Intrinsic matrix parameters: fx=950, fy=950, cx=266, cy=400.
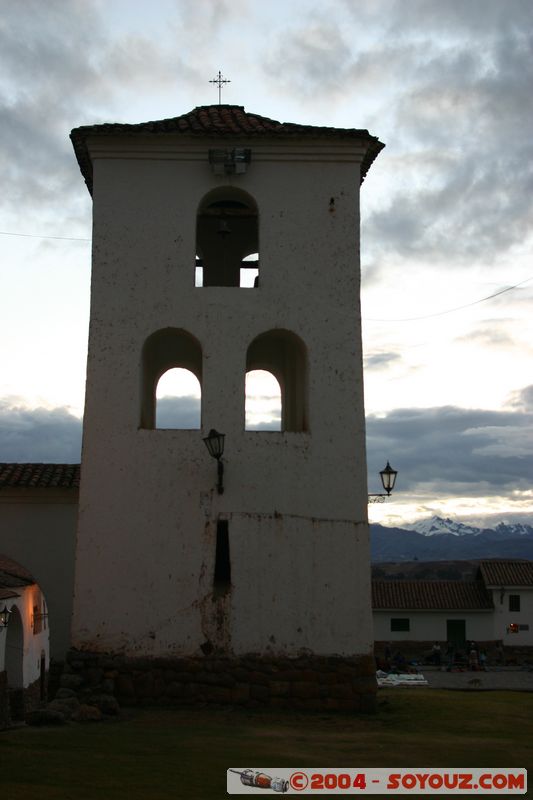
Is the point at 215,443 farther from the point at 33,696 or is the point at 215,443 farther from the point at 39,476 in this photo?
the point at 33,696

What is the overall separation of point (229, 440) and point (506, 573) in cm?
3990

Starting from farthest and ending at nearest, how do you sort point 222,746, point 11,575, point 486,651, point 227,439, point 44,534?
1. point 486,651
2. point 11,575
3. point 44,534
4. point 227,439
5. point 222,746

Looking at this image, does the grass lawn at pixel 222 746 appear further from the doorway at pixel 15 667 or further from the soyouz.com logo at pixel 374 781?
the doorway at pixel 15 667

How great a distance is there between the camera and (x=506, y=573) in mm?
50156

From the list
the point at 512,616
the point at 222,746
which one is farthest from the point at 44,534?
the point at 512,616

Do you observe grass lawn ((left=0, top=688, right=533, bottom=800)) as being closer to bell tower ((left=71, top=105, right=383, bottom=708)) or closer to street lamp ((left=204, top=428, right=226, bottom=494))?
bell tower ((left=71, top=105, right=383, bottom=708))

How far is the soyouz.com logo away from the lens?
7821 mm

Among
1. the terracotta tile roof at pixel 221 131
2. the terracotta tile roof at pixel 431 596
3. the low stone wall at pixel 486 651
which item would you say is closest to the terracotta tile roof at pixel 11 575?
the terracotta tile roof at pixel 221 131

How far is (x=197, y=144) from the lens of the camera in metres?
14.3

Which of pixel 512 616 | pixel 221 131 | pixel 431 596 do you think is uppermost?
pixel 221 131

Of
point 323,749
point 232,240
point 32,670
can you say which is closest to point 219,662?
point 323,749

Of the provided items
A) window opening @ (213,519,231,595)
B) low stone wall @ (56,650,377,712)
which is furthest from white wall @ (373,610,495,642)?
window opening @ (213,519,231,595)

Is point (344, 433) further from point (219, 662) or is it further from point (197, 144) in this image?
point (197, 144)

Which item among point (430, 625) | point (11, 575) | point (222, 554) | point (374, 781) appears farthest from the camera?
point (430, 625)
